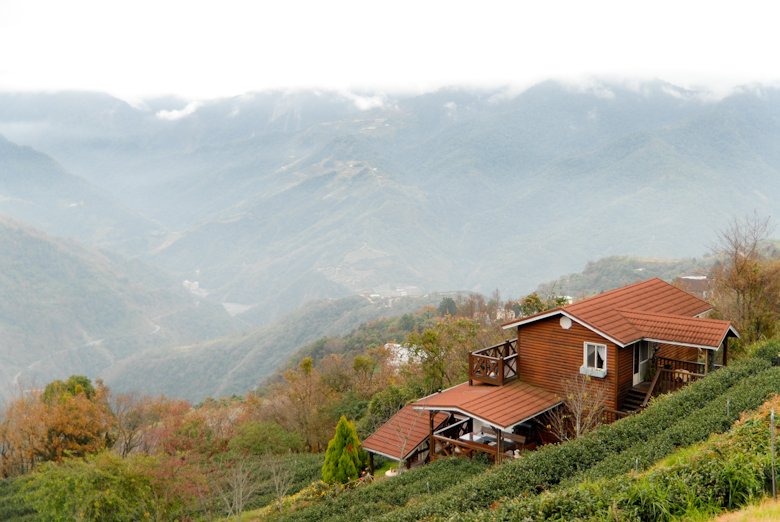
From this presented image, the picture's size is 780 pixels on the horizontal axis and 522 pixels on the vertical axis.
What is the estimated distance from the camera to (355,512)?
574 inches

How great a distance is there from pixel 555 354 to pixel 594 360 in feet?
4.76

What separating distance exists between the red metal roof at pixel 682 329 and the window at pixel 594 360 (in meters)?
1.57

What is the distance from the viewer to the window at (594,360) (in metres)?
18.2

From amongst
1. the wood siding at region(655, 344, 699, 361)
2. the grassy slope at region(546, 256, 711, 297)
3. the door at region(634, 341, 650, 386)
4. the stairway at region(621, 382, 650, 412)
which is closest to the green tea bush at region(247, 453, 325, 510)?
the stairway at region(621, 382, 650, 412)

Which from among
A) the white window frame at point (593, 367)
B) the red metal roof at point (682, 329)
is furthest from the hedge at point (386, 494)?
the red metal roof at point (682, 329)

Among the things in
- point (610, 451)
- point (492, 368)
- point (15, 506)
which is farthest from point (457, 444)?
point (15, 506)

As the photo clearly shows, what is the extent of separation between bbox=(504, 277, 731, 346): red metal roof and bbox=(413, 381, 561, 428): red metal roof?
259 centimetres

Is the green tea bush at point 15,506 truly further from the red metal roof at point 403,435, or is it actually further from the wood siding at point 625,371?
the wood siding at point 625,371

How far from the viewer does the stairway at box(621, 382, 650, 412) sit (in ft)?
59.7

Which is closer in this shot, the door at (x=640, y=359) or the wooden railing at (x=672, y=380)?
the wooden railing at (x=672, y=380)

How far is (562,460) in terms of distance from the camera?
13.1 meters

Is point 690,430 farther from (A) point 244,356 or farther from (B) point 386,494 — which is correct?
(A) point 244,356

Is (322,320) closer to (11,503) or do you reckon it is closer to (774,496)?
(11,503)

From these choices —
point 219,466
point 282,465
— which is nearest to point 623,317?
point 282,465
